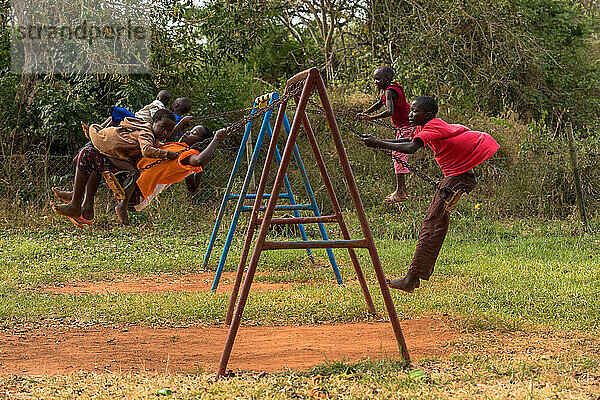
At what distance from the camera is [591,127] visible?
49.9 ft

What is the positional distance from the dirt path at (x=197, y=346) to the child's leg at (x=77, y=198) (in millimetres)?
1060

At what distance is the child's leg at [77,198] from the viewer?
20.3ft

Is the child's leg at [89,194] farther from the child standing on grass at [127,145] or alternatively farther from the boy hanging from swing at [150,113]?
the boy hanging from swing at [150,113]

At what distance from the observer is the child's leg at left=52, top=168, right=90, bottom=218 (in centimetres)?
619

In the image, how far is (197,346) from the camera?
17.1 feet

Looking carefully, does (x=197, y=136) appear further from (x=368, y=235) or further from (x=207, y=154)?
(x=368, y=235)

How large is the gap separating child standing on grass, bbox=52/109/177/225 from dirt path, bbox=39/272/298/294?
1.62m

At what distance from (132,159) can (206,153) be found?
2.62 ft

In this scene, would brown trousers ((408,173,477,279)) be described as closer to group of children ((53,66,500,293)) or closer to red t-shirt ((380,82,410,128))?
group of children ((53,66,500,293))

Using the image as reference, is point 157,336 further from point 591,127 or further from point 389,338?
point 591,127

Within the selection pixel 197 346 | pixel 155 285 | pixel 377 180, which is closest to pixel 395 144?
pixel 197 346

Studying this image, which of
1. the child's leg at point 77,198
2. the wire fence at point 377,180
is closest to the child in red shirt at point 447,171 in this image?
the child's leg at point 77,198

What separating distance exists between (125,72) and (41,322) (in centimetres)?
713

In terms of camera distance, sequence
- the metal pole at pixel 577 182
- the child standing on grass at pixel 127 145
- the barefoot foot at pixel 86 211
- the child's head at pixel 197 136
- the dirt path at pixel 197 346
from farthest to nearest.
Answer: the metal pole at pixel 577 182, the child's head at pixel 197 136, the barefoot foot at pixel 86 211, the child standing on grass at pixel 127 145, the dirt path at pixel 197 346
